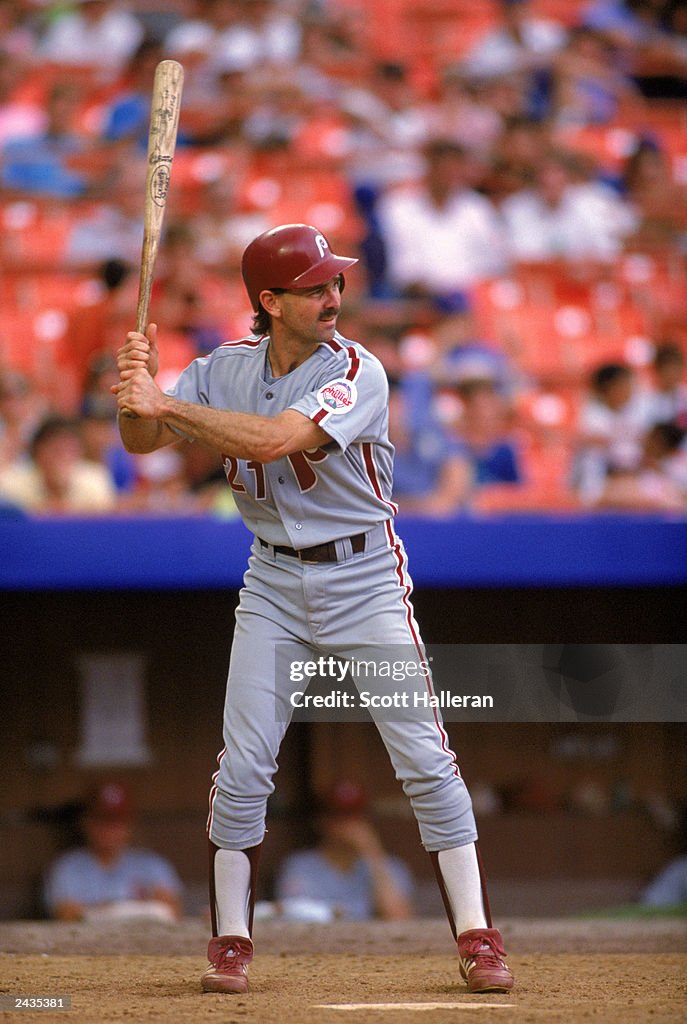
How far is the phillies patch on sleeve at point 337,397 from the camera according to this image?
9.29 ft

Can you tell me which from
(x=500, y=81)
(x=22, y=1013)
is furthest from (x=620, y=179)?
(x=22, y=1013)

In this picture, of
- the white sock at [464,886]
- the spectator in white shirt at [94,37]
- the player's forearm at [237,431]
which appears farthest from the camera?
the spectator in white shirt at [94,37]

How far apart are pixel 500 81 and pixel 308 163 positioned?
1.36m

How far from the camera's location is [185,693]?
5469 mm

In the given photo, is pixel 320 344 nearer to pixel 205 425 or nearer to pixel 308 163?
pixel 205 425

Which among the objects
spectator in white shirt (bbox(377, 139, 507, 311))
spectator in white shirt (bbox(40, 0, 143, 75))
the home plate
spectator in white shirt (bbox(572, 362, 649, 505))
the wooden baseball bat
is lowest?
the home plate

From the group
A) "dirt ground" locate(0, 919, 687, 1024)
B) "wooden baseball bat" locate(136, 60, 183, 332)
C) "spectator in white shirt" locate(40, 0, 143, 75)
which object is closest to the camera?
"dirt ground" locate(0, 919, 687, 1024)

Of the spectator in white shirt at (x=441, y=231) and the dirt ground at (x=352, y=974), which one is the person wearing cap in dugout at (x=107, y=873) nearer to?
the dirt ground at (x=352, y=974)

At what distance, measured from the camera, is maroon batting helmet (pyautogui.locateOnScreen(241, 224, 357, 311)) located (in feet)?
9.55

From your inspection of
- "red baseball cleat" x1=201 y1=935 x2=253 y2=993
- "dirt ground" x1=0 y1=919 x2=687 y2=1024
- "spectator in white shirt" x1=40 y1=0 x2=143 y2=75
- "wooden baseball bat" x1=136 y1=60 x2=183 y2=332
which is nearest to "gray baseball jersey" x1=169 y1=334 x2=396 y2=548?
"wooden baseball bat" x1=136 y1=60 x2=183 y2=332

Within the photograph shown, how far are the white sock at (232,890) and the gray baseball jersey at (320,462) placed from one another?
69 cm

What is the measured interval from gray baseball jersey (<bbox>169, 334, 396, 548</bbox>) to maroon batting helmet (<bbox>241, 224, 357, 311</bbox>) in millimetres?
182

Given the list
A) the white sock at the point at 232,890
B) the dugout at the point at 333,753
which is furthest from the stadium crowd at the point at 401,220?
the white sock at the point at 232,890

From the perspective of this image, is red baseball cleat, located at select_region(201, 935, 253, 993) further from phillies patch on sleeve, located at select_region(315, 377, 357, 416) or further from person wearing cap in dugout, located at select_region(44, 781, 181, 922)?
Answer: person wearing cap in dugout, located at select_region(44, 781, 181, 922)
